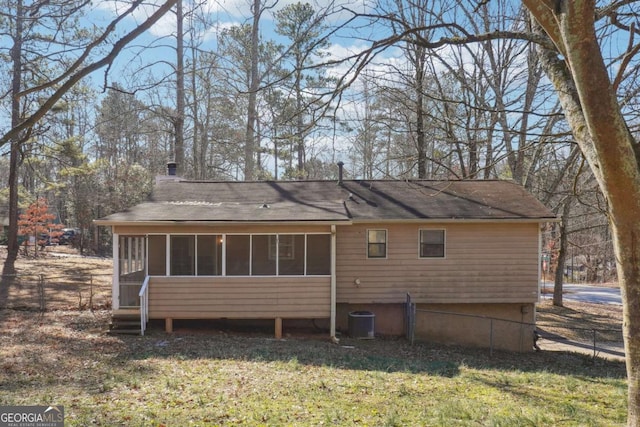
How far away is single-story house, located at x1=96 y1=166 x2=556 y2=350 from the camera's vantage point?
1158cm

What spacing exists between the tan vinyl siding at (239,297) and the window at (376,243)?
165cm

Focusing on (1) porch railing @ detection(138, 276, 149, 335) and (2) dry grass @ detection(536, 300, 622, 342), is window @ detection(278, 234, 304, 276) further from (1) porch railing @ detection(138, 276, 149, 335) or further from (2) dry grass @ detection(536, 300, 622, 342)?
(2) dry grass @ detection(536, 300, 622, 342)

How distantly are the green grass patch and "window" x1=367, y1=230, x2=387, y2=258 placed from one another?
2382 millimetres

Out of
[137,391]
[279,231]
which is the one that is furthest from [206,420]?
[279,231]

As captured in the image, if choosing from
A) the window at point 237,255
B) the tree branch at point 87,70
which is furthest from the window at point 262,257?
the tree branch at point 87,70

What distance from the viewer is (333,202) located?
13.4 meters

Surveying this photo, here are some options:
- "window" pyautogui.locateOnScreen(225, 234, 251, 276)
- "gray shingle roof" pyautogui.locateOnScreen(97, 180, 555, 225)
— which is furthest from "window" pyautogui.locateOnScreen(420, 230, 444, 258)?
"window" pyautogui.locateOnScreen(225, 234, 251, 276)

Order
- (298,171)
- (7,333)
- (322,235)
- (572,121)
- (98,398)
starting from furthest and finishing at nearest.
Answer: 1. (298,171)
2. (322,235)
3. (7,333)
4. (98,398)
5. (572,121)

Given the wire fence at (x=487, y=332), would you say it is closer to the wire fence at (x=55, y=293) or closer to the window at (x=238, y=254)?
the window at (x=238, y=254)

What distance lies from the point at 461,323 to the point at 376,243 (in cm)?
318

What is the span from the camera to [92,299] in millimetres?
14367

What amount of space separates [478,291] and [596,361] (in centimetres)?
307

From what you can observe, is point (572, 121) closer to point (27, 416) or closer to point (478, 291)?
point (27, 416)

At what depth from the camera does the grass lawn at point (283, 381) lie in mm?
5496
